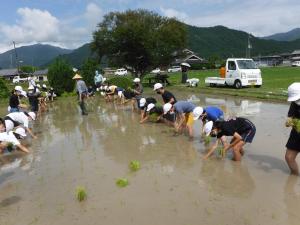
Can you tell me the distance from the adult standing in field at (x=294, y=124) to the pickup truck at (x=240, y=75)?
59.2 ft

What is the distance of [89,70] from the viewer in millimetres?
30797

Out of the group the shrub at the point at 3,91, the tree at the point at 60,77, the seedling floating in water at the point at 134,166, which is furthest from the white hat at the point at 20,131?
the shrub at the point at 3,91

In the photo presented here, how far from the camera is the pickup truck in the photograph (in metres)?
24.6

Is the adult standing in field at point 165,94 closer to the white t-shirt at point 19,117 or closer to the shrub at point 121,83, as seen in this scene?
the white t-shirt at point 19,117

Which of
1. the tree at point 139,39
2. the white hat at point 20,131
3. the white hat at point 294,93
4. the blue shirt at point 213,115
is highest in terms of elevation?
the tree at point 139,39

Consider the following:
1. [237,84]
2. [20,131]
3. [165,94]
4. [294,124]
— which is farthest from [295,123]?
[237,84]

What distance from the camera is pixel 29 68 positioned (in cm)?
13062

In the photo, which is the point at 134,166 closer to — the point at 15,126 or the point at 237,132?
the point at 237,132

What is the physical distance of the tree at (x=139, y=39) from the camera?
111 ft

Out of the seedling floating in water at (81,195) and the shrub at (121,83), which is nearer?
the seedling floating in water at (81,195)

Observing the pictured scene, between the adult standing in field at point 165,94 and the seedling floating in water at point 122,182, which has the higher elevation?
the adult standing in field at point 165,94

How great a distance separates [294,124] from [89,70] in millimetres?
25459

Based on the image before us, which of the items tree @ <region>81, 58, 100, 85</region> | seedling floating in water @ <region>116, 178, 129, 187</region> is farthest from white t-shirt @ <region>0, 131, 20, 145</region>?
tree @ <region>81, 58, 100, 85</region>

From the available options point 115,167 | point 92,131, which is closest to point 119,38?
point 92,131
